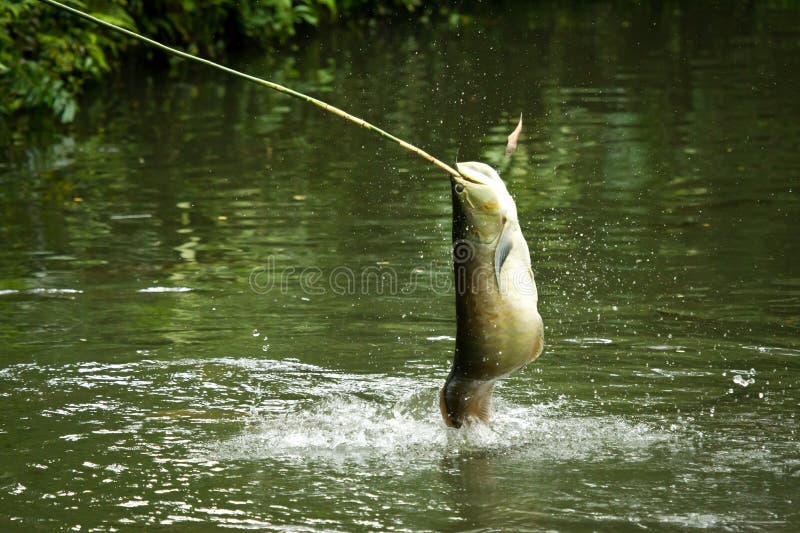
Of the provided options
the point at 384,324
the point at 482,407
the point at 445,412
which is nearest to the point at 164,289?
the point at 384,324

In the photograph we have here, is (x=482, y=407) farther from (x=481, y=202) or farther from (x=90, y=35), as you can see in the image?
(x=90, y=35)

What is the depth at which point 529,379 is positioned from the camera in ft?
24.6

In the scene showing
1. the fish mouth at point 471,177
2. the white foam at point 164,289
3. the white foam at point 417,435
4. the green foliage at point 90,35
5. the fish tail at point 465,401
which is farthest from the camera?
the green foliage at point 90,35

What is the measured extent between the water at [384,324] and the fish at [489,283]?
546 mm

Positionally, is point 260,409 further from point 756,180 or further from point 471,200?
point 756,180

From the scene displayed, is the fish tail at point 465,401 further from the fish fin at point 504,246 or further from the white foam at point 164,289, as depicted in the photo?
the white foam at point 164,289

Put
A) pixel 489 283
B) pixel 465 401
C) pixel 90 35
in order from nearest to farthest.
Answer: pixel 489 283 < pixel 465 401 < pixel 90 35

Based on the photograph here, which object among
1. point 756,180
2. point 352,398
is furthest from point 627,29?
point 352,398

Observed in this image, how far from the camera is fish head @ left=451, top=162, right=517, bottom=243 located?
18.6 ft

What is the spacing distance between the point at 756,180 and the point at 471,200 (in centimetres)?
770

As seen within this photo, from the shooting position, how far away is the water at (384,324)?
19.7ft

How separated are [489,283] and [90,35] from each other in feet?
49.3

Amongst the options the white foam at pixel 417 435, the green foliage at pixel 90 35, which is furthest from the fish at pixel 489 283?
the green foliage at pixel 90 35

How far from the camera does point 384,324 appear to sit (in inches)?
341
